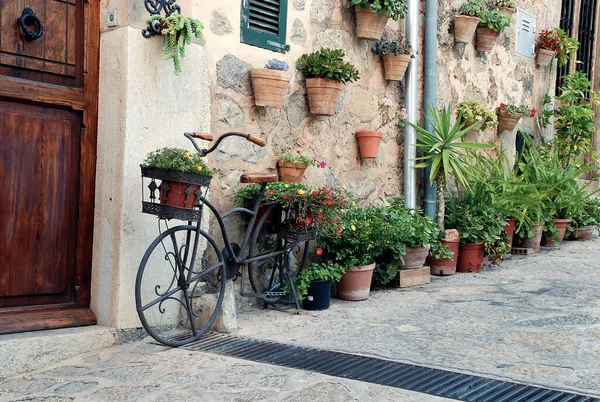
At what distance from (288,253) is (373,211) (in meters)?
1.20

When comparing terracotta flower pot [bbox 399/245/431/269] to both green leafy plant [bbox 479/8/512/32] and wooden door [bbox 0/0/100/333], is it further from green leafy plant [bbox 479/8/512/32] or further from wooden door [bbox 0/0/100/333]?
green leafy plant [bbox 479/8/512/32]

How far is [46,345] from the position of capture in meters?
3.70

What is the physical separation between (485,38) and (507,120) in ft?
3.42

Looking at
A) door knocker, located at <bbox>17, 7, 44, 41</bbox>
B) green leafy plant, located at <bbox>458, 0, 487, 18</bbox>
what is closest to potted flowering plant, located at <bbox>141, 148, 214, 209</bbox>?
door knocker, located at <bbox>17, 7, 44, 41</bbox>

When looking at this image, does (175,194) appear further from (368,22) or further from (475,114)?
(475,114)

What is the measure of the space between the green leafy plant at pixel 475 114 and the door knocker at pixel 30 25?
15.6ft

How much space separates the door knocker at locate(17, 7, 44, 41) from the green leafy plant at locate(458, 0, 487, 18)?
4891mm

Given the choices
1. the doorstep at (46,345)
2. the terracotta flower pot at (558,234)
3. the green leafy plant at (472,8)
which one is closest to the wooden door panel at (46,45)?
the doorstep at (46,345)

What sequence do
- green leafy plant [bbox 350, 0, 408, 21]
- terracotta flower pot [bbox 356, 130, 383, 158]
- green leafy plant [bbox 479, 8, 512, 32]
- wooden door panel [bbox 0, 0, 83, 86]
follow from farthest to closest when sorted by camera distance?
green leafy plant [bbox 479, 8, 512, 32] → terracotta flower pot [bbox 356, 130, 383, 158] → green leafy plant [bbox 350, 0, 408, 21] → wooden door panel [bbox 0, 0, 83, 86]

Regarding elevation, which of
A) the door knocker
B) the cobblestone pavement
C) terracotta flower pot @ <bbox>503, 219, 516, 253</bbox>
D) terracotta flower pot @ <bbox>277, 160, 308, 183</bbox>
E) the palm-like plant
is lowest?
the cobblestone pavement

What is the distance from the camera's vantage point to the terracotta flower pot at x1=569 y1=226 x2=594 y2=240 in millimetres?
8719

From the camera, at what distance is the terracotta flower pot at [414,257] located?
5992 mm

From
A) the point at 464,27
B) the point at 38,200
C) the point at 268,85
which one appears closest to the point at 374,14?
the point at 268,85

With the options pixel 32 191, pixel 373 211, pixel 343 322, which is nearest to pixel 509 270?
pixel 373 211
